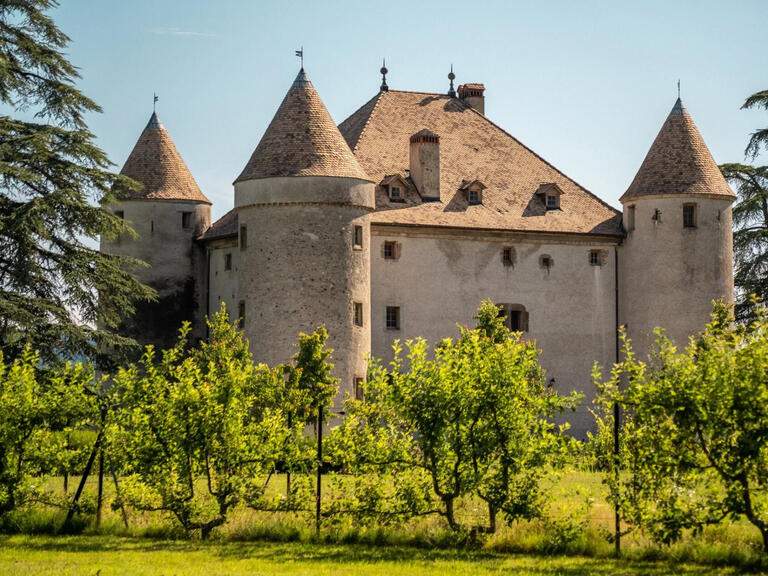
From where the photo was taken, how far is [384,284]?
1842 inches

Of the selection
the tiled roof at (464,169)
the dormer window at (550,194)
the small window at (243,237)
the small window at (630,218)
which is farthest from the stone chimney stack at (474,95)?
the small window at (243,237)

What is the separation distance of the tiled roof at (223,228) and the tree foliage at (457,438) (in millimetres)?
26356

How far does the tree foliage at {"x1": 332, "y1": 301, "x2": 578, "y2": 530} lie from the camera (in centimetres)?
2152

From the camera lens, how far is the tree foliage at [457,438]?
21.5 m

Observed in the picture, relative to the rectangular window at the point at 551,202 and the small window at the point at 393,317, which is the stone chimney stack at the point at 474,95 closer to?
the rectangular window at the point at 551,202

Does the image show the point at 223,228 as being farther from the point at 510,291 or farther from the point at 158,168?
the point at 510,291

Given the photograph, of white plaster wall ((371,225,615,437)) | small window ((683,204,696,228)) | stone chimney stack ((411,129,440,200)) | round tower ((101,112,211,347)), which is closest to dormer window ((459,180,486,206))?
stone chimney stack ((411,129,440,200))

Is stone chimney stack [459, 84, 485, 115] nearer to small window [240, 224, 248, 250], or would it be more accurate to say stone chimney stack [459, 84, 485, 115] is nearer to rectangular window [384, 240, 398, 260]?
rectangular window [384, 240, 398, 260]

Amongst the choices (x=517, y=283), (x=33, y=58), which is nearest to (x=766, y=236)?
(x=517, y=283)

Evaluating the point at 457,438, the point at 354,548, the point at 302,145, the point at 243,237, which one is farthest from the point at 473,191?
the point at 354,548

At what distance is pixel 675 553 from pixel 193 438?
26.8ft

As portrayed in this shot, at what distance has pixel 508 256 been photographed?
4884 centimetres

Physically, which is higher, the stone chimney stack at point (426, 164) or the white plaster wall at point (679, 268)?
the stone chimney stack at point (426, 164)

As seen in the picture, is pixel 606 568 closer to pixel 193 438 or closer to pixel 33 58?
pixel 193 438
